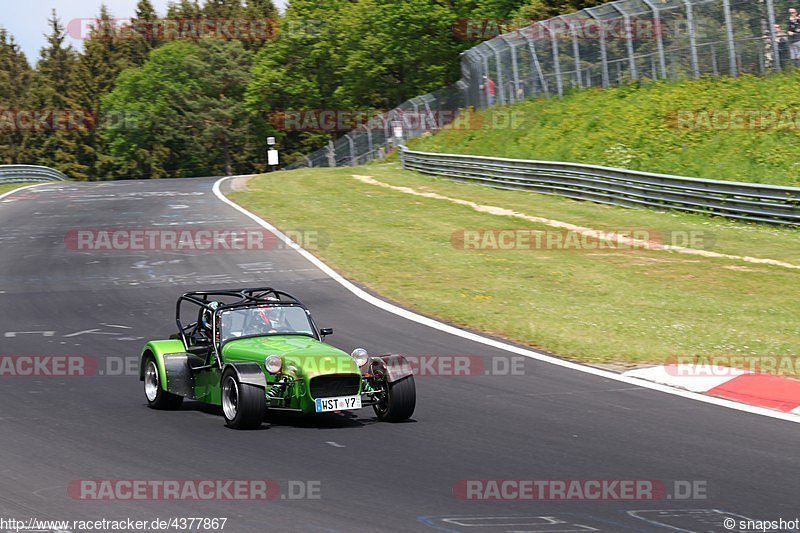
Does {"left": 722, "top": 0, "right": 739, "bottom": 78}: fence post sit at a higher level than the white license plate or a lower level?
higher

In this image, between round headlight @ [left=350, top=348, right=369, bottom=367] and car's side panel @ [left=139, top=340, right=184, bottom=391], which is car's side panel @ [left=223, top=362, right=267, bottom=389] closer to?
round headlight @ [left=350, top=348, right=369, bottom=367]

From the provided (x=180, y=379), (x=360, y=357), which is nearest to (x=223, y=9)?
(x=180, y=379)

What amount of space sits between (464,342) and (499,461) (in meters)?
5.63

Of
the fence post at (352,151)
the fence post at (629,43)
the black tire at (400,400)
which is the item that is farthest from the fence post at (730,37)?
the fence post at (352,151)

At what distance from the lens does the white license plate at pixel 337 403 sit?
9.58 meters

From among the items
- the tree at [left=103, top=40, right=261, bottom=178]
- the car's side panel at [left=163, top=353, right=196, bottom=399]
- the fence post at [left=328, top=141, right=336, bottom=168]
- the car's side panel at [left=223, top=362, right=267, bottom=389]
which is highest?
the tree at [left=103, top=40, right=261, bottom=178]

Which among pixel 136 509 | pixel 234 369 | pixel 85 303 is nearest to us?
pixel 136 509

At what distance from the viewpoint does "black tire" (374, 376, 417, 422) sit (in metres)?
9.85

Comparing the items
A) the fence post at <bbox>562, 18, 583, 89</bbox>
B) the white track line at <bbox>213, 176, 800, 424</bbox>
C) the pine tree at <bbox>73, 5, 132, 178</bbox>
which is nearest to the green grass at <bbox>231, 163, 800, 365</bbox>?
the white track line at <bbox>213, 176, 800, 424</bbox>

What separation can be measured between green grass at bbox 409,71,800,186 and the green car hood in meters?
19.5

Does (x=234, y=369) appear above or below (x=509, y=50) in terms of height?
below

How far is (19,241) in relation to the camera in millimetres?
26578

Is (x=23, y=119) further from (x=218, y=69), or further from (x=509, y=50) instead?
(x=509, y=50)

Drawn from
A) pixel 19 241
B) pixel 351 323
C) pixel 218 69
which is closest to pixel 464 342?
pixel 351 323
